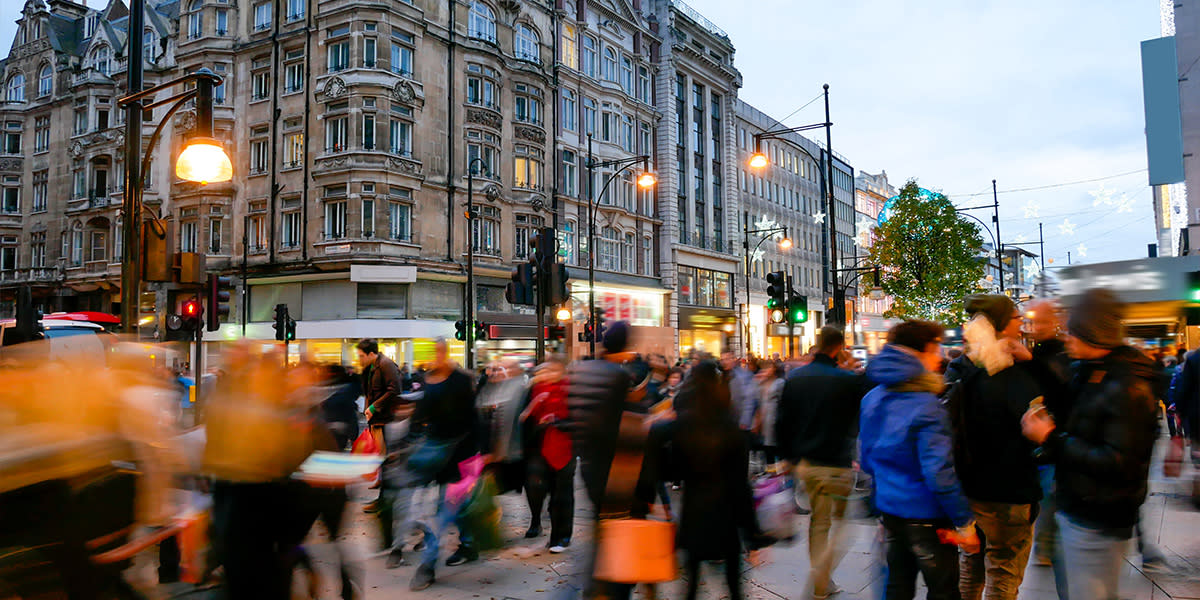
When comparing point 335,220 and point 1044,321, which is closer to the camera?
point 1044,321

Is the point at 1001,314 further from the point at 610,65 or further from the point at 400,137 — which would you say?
the point at 610,65

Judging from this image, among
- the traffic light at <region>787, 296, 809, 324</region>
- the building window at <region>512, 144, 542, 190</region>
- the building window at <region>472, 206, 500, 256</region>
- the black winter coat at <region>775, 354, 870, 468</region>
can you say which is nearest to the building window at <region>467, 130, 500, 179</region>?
the building window at <region>512, 144, 542, 190</region>

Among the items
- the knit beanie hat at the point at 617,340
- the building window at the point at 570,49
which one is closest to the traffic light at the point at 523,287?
the knit beanie hat at the point at 617,340

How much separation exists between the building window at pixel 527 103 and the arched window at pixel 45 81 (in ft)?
87.8

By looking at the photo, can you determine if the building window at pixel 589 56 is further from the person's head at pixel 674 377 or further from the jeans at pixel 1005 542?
the jeans at pixel 1005 542

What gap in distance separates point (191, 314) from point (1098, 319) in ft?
50.7

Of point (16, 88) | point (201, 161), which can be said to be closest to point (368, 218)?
point (201, 161)

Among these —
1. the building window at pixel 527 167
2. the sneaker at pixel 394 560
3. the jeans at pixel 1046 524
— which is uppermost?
the building window at pixel 527 167

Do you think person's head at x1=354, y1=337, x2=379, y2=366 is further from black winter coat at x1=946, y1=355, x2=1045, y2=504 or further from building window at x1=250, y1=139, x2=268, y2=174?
building window at x1=250, y1=139, x2=268, y2=174

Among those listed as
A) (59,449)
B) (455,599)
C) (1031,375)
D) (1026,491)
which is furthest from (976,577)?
(59,449)

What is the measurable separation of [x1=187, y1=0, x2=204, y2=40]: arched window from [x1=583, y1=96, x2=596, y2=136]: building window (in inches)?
719

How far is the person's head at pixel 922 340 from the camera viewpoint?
14.2 feet

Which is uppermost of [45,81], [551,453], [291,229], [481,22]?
[45,81]

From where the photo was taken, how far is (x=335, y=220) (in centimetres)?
3278
